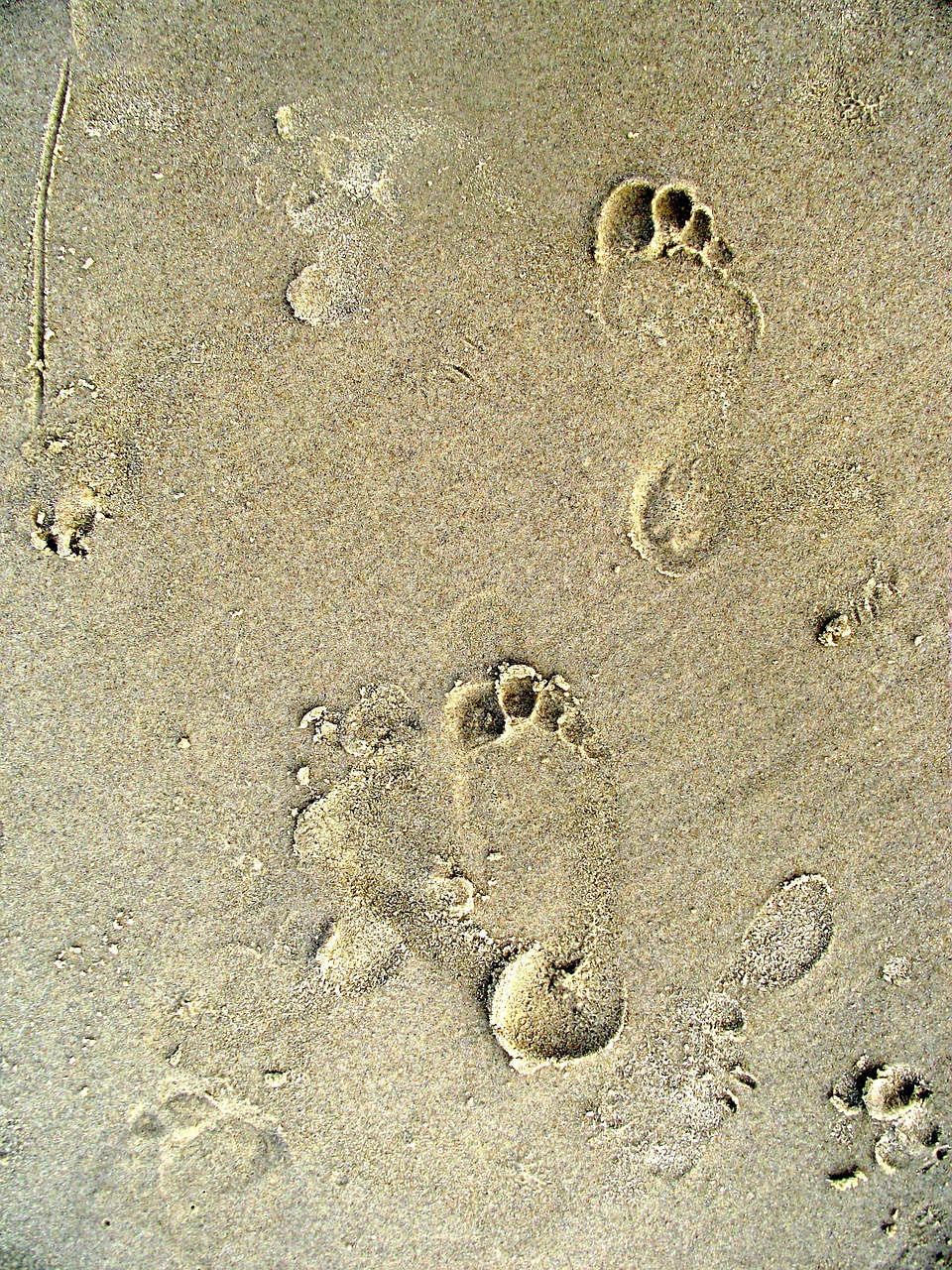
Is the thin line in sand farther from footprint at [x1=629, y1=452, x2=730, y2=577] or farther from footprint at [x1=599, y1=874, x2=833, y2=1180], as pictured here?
footprint at [x1=599, y1=874, x2=833, y2=1180]

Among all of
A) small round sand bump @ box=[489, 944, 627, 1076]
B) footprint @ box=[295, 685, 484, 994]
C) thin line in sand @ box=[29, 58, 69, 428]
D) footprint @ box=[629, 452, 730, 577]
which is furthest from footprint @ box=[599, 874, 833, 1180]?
thin line in sand @ box=[29, 58, 69, 428]

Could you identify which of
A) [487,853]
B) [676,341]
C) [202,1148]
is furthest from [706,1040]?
[676,341]

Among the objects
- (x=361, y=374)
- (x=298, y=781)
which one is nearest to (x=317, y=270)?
(x=361, y=374)

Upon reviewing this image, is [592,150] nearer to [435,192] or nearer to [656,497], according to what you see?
[435,192]

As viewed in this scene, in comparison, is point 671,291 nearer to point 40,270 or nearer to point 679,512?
point 679,512

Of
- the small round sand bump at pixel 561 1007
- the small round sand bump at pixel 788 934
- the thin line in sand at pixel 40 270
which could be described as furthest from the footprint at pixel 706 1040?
the thin line in sand at pixel 40 270

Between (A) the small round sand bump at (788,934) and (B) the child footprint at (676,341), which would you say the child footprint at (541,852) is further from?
(B) the child footprint at (676,341)
